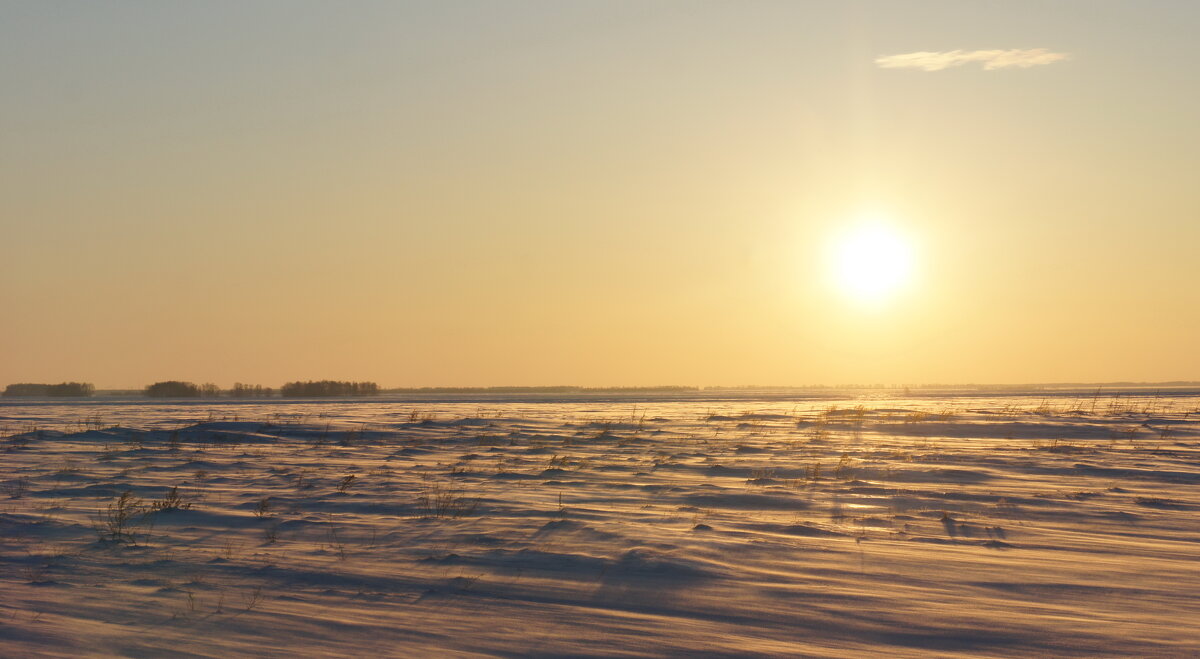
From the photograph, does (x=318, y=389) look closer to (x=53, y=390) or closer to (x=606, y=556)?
(x=53, y=390)

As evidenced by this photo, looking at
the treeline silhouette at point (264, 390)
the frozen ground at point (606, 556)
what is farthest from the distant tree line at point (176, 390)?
the frozen ground at point (606, 556)

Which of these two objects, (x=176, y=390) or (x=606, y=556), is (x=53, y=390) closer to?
(x=176, y=390)

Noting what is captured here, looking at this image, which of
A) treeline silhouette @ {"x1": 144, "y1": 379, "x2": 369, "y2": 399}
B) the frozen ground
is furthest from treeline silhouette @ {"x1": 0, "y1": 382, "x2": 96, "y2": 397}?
the frozen ground

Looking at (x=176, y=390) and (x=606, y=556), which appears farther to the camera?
(x=176, y=390)

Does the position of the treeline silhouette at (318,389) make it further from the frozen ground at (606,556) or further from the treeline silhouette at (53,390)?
the frozen ground at (606,556)

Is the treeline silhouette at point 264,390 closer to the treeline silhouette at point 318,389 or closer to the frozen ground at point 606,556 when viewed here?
the treeline silhouette at point 318,389

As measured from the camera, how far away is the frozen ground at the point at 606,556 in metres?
5.50

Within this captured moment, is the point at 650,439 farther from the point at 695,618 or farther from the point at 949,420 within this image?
the point at 695,618

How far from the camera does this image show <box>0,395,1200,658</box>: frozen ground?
5.50 meters

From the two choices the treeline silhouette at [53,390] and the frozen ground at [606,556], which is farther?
the treeline silhouette at [53,390]

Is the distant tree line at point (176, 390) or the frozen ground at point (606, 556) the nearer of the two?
the frozen ground at point (606, 556)

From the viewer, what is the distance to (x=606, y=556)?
7.80 m

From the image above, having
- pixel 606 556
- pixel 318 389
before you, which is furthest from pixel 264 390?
pixel 606 556

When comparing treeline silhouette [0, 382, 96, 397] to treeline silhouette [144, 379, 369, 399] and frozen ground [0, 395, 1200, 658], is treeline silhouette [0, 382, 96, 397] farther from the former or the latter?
frozen ground [0, 395, 1200, 658]
